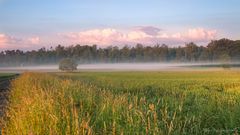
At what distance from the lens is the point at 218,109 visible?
41.4ft

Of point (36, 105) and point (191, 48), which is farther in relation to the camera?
A: point (191, 48)

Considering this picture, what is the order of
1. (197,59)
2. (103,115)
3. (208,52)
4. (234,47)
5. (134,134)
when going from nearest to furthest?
1. (134,134)
2. (103,115)
3. (234,47)
4. (208,52)
5. (197,59)

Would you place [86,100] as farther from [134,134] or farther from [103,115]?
[134,134]

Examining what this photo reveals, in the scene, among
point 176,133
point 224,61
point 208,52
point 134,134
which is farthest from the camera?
point 208,52

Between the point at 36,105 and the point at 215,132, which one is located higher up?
the point at 36,105

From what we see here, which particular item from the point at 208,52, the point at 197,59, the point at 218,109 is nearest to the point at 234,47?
the point at 208,52

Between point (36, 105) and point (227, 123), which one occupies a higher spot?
point (36, 105)

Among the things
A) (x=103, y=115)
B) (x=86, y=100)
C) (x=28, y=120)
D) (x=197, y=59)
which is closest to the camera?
(x=28, y=120)

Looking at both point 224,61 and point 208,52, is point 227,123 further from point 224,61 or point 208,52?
point 208,52

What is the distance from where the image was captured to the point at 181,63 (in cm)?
19388

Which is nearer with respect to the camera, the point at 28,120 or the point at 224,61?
the point at 28,120

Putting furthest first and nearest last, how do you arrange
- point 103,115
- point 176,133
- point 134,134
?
point 103,115, point 176,133, point 134,134

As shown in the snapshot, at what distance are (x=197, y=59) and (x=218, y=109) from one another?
180015 mm

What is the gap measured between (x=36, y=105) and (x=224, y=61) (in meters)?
126
